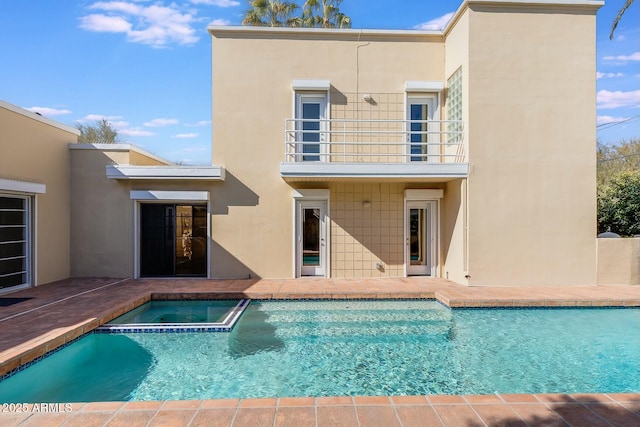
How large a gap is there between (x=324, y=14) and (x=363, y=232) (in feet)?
52.8

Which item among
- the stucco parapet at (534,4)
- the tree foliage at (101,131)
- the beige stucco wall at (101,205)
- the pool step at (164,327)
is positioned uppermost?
the tree foliage at (101,131)

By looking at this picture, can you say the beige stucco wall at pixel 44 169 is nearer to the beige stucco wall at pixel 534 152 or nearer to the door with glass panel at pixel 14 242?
the door with glass panel at pixel 14 242

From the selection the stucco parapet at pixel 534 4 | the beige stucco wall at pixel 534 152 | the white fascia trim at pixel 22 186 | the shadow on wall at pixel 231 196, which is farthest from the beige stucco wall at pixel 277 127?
the white fascia trim at pixel 22 186

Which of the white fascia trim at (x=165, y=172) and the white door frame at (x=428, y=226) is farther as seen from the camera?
the white door frame at (x=428, y=226)

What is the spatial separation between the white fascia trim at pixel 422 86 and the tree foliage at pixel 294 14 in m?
12.2

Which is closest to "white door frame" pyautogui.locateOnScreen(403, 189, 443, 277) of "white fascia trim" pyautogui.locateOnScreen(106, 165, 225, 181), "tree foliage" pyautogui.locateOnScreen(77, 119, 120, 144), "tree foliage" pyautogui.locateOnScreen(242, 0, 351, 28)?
"white fascia trim" pyautogui.locateOnScreen(106, 165, 225, 181)

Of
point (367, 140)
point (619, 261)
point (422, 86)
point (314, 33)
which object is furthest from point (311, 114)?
point (619, 261)

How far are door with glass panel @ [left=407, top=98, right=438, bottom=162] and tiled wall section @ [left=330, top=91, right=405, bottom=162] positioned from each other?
0.36m

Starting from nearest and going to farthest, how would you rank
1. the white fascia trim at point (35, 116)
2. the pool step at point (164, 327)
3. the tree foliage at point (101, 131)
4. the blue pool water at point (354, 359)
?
the blue pool water at point (354, 359) < the pool step at point (164, 327) < the white fascia trim at point (35, 116) < the tree foliage at point (101, 131)

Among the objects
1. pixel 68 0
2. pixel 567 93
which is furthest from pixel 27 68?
pixel 567 93

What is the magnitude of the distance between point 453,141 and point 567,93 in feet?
10.7

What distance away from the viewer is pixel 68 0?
10.6 m

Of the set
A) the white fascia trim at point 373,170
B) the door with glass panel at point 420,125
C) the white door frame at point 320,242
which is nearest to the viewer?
the white fascia trim at point 373,170

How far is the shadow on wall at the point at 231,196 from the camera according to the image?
11.1 metres
